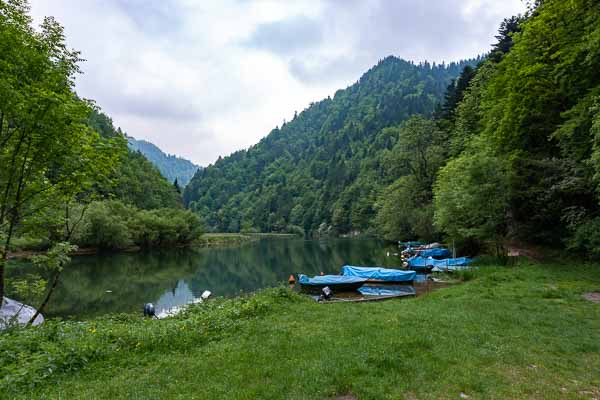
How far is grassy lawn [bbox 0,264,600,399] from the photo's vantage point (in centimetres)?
583

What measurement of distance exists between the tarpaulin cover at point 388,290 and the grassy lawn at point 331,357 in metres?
8.73

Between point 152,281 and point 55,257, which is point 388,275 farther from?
point 152,281

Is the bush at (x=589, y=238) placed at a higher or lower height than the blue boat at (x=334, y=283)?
higher

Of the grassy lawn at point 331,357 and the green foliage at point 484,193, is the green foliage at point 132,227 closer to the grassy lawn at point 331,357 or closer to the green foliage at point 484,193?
the green foliage at point 484,193

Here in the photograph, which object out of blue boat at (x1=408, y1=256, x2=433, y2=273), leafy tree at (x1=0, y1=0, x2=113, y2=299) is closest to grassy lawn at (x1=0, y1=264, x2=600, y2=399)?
leafy tree at (x1=0, y1=0, x2=113, y2=299)

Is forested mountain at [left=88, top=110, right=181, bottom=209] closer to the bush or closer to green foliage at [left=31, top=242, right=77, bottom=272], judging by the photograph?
green foliage at [left=31, top=242, right=77, bottom=272]

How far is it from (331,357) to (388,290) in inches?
611

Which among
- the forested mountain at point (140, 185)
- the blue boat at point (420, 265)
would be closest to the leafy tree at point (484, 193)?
the blue boat at point (420, 265)

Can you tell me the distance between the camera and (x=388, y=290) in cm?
2167

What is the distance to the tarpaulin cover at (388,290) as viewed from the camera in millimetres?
20380

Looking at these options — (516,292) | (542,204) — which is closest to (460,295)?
(516,292)

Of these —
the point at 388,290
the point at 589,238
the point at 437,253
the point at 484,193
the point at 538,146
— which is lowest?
the point at 388,290

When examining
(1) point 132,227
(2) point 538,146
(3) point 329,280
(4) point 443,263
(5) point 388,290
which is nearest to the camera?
(5) point 388,290

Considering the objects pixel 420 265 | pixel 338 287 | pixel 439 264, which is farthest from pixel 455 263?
pixel 338 287
